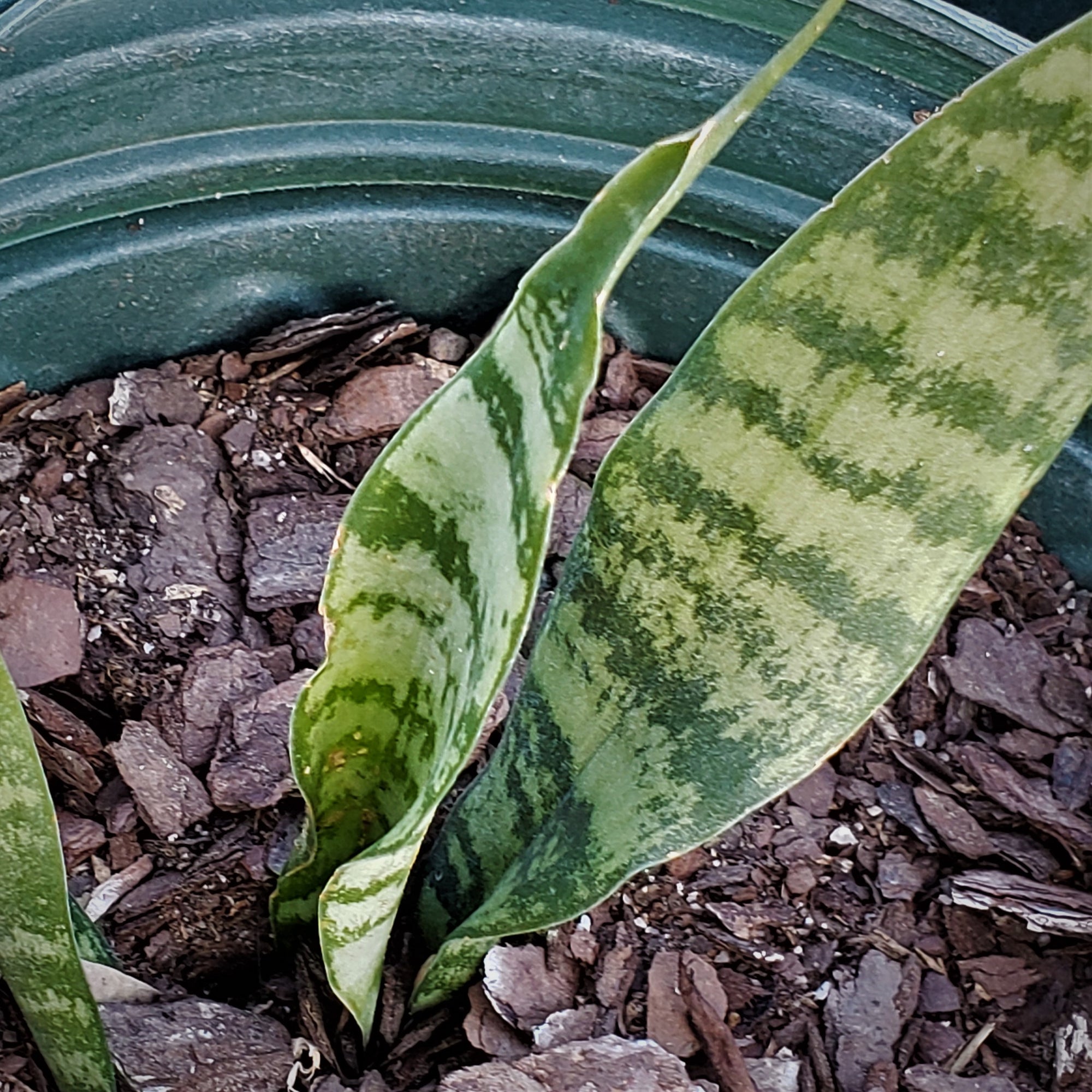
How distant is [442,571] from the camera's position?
499 mm

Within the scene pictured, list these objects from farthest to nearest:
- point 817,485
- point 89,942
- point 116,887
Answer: point 116,887 → point 89,942 → point 817,485

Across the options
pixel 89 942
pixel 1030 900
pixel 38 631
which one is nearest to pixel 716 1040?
pixel 1030 900

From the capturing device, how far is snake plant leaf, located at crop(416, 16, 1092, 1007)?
0.42 meters

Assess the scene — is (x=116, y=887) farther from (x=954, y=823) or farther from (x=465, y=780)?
(x=954, y=823)

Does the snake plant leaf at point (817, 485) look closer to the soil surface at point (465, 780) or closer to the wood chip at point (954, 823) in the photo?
the soil surface at point (465, 780)

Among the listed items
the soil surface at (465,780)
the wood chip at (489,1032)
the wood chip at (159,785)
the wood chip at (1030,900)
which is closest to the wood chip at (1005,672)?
the soil surface at (465,780)

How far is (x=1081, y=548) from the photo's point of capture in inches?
38.1

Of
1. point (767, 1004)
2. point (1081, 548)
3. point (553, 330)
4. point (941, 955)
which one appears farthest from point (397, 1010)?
point (1081, 548)

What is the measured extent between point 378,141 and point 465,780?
1.48 feet

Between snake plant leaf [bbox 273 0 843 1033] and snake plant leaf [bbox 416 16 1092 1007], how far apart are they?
71mm

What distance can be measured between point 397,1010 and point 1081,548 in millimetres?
605

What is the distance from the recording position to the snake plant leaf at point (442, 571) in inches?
13.6

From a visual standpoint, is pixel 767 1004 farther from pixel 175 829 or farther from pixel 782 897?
pixel 175 829

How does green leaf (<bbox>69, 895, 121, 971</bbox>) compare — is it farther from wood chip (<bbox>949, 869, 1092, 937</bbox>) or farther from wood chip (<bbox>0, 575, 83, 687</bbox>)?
wood chip (<bbox>949, 869, 1092, 937</bbox>)
